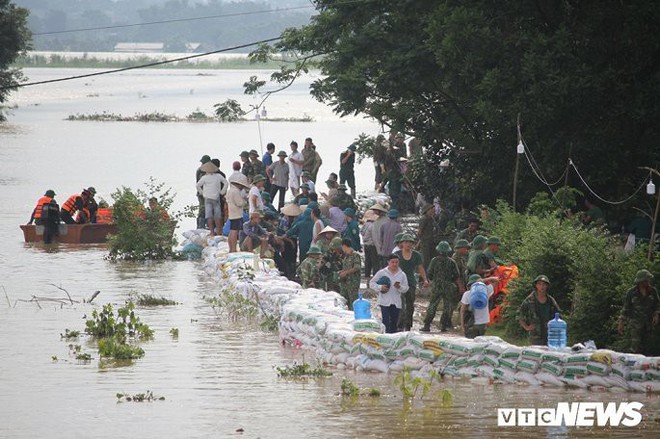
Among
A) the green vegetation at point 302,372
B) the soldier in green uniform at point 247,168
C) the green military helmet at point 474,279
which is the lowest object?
the green vegetation at point 302,372

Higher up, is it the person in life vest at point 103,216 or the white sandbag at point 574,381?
the person in life vest at point 103,216

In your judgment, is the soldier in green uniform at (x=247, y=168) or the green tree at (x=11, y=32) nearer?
the soldier in green uniform at (x=247, y=168)

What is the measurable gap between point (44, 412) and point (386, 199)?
1966 centimetres

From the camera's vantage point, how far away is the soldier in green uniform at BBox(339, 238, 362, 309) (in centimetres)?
1984

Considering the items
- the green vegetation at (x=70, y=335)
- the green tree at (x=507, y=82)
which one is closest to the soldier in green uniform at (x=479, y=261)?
the green vegetation at (x=70, y=335)

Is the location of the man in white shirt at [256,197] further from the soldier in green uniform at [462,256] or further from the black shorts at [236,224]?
the soldier in green uniform at [462,256]

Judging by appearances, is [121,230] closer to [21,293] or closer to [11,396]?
[21,293]

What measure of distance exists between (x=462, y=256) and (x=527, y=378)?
437 centimetres

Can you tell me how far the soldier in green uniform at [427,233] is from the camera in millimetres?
23516

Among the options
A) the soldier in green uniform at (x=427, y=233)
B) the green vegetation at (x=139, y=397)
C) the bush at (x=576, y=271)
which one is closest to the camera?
the green vegetation at (x=139, y=397)

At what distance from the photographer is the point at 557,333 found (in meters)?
16.5

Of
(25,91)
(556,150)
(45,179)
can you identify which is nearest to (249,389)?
(556,150)

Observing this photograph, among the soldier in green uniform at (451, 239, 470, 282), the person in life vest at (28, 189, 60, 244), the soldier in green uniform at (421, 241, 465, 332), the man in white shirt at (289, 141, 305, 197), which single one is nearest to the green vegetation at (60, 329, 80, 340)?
the soldier in green uniform at (421, 241, 465, 332)

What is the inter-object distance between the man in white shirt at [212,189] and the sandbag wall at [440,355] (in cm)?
724
